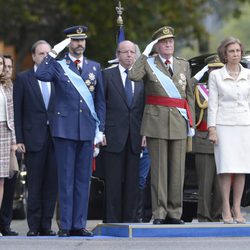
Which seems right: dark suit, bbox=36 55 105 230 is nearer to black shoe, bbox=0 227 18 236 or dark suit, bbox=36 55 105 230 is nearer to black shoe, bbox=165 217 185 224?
black shoe, bbox=165 217 185 224

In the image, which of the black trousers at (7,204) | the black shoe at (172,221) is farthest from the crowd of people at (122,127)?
the black trousers at (7,204)

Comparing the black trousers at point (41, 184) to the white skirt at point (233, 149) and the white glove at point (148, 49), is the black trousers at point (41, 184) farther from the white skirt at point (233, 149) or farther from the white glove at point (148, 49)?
the white skirt at point (233, 149)

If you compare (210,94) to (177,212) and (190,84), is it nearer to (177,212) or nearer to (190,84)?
(190,84)

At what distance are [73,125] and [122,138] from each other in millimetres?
1224

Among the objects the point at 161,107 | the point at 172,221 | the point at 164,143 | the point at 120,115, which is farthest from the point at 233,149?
the point at 120,115

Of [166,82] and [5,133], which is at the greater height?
[166,82]

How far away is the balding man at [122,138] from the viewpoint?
15.1 meters

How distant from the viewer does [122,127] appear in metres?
15.1

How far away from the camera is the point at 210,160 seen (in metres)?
15.5

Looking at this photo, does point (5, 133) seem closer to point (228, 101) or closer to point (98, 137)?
point (98, 137)

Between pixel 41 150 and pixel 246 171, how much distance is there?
2.29 m

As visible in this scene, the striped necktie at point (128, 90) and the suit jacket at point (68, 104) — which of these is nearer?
the suit jacket at point (68, 104)

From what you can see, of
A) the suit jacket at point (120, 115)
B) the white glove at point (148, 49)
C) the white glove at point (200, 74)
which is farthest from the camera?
the white glove at point (200, 74)

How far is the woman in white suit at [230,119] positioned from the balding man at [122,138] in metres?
1.13
